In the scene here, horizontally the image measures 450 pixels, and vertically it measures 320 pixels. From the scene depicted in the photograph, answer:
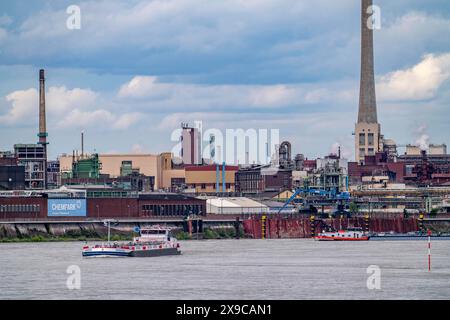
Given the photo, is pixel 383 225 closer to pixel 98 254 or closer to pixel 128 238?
pixel 128 238

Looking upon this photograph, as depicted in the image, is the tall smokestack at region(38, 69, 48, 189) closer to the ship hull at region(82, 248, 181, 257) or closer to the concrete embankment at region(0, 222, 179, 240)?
the concrete embankment at region(0, 222, 179, 240)

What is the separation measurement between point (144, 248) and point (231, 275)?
27.4 meters

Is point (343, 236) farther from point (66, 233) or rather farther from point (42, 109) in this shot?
point (42, 109)

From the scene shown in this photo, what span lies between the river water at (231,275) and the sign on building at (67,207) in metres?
35.3

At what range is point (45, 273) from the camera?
294 feet

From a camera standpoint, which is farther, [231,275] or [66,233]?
[66,233]

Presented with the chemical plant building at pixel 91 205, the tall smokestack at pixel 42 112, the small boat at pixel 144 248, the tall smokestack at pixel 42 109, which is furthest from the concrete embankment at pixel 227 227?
the tall smokestack at pixel 42 109

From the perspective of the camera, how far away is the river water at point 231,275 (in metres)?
74.8

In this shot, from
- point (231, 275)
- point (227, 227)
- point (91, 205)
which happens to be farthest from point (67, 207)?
point (231, 275)

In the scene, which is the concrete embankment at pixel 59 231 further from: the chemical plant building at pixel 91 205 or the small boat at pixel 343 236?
the small boat at pixel 343 236

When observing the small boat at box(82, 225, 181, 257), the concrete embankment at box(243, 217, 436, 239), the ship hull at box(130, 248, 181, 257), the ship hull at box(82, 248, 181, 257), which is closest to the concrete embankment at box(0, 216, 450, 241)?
the concrete embankment at box(243, 217, 436, 239)

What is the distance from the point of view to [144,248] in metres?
114
